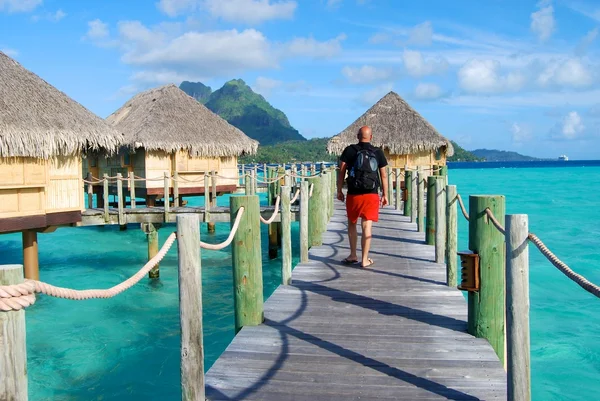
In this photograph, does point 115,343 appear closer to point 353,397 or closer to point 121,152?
point 353,397

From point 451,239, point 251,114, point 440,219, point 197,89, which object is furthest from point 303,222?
point 197,89

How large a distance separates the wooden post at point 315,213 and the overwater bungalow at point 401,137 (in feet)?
47.0

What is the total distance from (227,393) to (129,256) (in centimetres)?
1413

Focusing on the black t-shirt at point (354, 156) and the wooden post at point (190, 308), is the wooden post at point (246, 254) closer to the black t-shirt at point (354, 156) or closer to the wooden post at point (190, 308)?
the wooden post at point (190, 308)

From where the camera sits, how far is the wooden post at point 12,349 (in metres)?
1.93

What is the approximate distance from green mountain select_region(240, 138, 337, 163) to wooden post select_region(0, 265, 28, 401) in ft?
287

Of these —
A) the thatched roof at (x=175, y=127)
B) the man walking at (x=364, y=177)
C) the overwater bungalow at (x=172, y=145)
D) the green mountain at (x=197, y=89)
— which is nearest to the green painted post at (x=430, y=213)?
the man walking at (x=364, y=177)

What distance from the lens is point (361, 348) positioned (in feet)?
12.8

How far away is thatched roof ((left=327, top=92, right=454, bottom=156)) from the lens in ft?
73.9

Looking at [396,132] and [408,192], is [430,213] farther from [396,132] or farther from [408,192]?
[396,132]

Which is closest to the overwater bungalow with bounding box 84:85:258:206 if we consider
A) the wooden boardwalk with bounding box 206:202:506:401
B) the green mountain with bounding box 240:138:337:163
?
the wooden boardwalk with bounding box 206:202:506:401

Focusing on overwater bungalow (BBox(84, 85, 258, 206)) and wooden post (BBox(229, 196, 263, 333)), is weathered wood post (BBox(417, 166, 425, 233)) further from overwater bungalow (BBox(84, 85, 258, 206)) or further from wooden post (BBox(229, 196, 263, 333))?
overwater bungalow (BBox(84, 85, 258, 206))

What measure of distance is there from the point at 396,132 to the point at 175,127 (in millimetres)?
9180

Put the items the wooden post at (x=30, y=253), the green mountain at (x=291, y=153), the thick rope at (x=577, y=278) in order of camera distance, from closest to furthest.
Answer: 1. the thick rope at (x=577, y=278)
2. the wooden post at (x=30, y=253)
3. the green mountain at (x=291, y=153)
